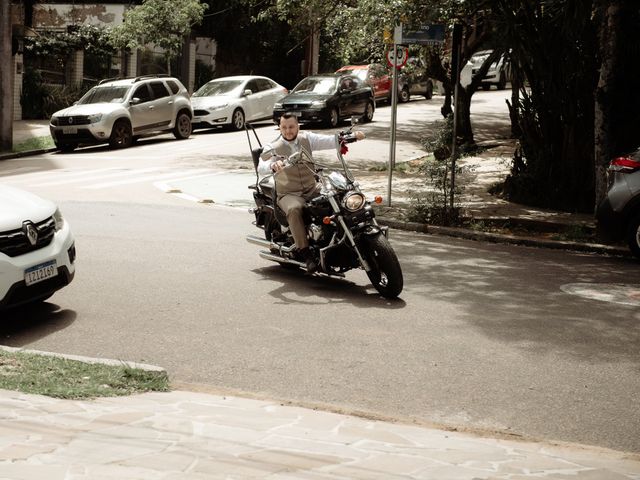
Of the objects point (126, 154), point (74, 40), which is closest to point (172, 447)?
point (126, 154)

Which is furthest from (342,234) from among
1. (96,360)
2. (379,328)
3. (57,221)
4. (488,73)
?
(488,73)

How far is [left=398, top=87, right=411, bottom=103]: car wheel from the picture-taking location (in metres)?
42.2

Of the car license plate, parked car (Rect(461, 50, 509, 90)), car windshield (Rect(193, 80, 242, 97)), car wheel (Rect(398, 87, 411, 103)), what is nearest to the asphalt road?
the car license plate

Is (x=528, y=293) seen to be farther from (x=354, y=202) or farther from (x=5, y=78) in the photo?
(x=5, y=78)

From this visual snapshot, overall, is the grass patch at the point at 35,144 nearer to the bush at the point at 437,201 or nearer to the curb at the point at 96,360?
the bush at the point at 437,201

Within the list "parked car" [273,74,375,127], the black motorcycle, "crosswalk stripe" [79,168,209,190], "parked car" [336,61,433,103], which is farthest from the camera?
"parked car" [273,74,375,127]

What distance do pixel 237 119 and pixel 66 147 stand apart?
6305 millimetres

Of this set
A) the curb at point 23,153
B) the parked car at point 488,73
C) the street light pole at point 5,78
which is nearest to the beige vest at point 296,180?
the curb at point 23,153

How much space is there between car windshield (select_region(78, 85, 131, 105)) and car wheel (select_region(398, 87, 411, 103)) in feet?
53.8

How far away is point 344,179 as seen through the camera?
10070mm

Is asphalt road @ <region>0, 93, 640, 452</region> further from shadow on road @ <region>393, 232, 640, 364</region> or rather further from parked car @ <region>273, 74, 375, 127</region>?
parked car @ <region>273, 74, 375, 127</region>

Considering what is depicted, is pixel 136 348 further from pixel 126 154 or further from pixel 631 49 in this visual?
pixel 126 154

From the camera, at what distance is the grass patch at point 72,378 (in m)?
6.27

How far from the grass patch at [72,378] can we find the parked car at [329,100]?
24.3 meters
